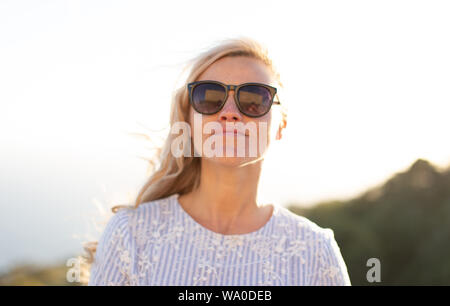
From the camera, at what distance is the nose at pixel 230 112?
9.10 feet

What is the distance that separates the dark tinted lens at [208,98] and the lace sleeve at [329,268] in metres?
1.01

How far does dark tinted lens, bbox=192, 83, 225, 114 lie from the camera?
110 inches

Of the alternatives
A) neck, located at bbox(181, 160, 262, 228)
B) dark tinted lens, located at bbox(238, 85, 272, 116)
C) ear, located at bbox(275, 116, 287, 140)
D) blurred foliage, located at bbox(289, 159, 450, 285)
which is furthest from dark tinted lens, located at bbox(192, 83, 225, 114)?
blurred foliage, located at bbox(289, 159, 450, 285)

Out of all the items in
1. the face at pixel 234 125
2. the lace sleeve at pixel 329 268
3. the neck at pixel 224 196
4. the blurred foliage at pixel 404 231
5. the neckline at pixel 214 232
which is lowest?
the blurred foliage at pixel 404 231

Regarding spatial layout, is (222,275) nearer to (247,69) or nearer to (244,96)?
(244,96)

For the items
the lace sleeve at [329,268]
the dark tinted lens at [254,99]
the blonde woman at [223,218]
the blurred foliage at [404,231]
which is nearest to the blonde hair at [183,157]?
the blonde woman at [223,218]

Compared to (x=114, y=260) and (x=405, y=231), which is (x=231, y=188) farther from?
(x=405, y=231)

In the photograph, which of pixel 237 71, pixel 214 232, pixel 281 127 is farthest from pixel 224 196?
pixel 237 71

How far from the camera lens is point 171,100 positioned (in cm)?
321

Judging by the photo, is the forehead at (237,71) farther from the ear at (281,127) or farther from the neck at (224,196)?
the neck at (224,196)

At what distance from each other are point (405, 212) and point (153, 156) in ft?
22.9
